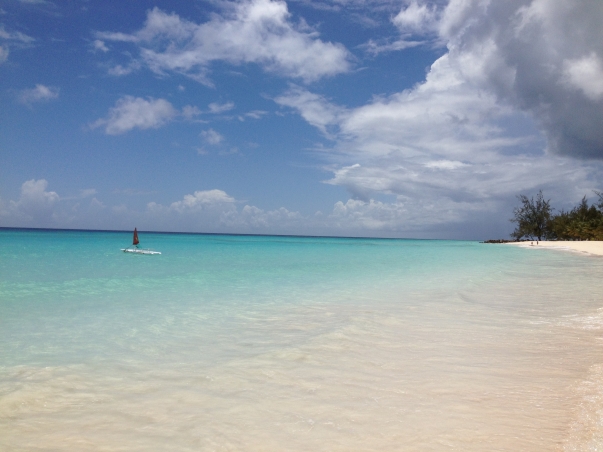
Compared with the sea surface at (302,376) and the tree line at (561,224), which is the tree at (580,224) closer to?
the tree line at (561,224)

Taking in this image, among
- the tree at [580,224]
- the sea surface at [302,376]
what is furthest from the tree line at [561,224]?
the sea surface at [302,376]

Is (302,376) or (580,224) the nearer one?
(302,376)

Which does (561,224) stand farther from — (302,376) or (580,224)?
(302,376)

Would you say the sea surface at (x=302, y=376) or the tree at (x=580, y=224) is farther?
the tree at (x=580, y=224)

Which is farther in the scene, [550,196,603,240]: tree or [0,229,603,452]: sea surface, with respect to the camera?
[550,196,603,240]: tree

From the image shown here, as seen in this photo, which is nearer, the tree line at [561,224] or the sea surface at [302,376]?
the sea surface at [302,376]

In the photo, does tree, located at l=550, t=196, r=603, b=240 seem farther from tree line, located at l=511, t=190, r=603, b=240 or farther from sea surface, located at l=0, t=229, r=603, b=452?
sea surface, located at l=0, t=229, r=603, b=452

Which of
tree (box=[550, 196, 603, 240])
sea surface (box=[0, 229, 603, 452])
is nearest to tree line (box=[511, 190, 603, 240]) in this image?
tree (box=[550, 196, 603, 240])

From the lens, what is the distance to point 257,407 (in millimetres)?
3643

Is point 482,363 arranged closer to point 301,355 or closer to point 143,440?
point 301,355

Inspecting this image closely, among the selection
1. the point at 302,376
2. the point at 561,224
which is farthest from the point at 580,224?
the point at 302,376

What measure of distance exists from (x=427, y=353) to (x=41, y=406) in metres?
4.36

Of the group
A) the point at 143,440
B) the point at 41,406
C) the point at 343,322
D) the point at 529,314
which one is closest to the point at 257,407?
the point at 143,440

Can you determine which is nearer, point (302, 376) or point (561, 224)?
point (302, 376)
